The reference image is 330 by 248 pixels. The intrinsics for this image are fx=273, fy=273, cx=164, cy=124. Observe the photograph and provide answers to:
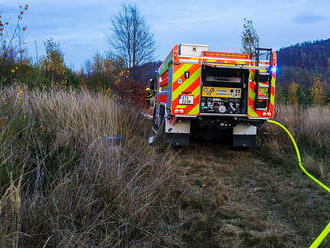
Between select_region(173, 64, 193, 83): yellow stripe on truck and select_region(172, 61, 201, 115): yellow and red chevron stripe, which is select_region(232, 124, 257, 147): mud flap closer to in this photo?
select_region(172, 61, 201, 115): yellow and red chevron stripe

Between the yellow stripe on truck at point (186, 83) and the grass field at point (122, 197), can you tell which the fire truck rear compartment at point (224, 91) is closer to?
the yellow stripe on truck at point (186, 83)

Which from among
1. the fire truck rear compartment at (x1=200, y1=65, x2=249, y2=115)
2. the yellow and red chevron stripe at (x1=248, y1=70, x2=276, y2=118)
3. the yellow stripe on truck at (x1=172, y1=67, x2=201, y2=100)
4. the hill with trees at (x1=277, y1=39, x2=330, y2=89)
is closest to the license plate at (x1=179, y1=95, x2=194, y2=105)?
the yellow stripe on truck at (x1=172, y1=67, x2=201, y2=100)

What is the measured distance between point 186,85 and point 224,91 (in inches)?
36.9

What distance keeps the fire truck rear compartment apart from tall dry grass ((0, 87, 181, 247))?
9.50 feet

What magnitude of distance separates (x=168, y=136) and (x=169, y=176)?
3.03 meters

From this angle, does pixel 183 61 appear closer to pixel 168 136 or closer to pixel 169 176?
pixel 168 136

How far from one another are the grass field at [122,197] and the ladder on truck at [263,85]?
1628 mm

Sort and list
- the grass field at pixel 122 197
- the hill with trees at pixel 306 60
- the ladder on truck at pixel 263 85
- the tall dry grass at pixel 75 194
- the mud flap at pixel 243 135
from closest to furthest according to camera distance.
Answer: the tall dry grass at pixel 75 194
the grass field at pixel 122 197
the ladder on truck at pixel 263 85
the mud flap at pixel 243 135
the hill with trees at pixel 306 60

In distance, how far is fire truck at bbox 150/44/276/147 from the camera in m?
5.99

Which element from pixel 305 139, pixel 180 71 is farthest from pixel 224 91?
pixel 305 139

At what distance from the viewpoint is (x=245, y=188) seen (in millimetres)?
3998

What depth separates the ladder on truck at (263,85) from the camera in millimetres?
5902

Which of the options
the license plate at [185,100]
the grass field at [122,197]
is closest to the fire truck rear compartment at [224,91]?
the license plate at [185,100]

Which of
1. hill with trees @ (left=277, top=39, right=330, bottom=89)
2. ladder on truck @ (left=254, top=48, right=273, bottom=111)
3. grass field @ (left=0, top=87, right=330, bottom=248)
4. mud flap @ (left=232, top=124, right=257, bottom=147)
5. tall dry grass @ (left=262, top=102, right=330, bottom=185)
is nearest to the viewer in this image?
grass field @ (left=0, top=87, right=330, bottom=248)
